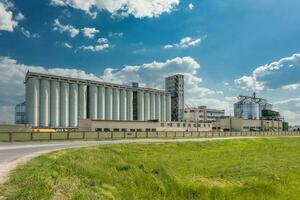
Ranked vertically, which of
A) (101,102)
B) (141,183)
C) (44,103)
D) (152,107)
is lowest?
(141,183)

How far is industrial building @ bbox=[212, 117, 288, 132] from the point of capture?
11291 centimetres

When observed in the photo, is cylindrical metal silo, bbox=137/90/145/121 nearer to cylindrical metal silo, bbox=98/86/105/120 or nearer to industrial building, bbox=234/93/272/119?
cylindrical metal silo, bbox=98/86/105/120

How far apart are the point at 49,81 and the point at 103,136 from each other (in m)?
42.1

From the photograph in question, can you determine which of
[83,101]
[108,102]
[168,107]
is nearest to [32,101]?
[83,101]

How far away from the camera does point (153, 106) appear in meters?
122

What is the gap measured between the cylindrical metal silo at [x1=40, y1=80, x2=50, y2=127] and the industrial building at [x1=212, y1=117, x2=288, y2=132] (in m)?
63.1

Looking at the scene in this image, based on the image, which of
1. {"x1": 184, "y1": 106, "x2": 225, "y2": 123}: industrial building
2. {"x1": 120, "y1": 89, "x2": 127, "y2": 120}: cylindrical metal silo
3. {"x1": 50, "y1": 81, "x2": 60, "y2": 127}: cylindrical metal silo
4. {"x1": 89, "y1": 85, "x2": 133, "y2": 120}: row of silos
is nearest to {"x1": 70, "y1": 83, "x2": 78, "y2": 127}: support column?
{"x1": 50, "y1": 81, "x2": 60, "y2": 127}: cylindrical metal silo

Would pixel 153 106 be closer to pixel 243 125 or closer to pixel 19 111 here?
pixel 243 125

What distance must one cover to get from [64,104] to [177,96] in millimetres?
54360

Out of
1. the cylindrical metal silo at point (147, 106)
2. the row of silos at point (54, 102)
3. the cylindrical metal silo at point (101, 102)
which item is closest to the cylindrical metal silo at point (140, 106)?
the cylindrical metal silo at point (147, 106)

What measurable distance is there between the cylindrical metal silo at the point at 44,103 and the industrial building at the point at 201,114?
62933 mm

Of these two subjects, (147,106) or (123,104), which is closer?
(123,104)

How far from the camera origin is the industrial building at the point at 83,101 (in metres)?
87.2

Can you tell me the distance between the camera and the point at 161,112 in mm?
124500
